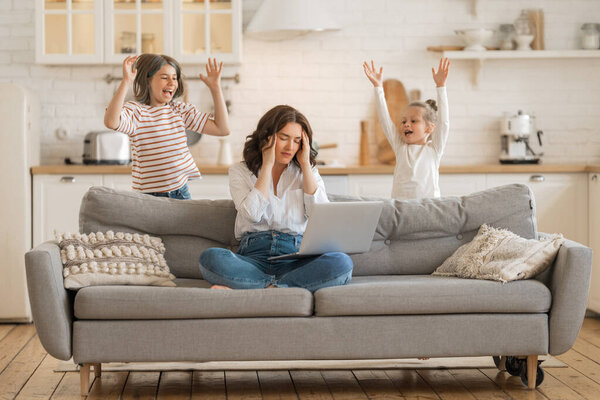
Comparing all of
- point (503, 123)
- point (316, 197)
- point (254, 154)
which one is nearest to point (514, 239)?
point (316, 197)

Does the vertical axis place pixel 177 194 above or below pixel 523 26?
below

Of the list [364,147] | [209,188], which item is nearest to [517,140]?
[364,147]

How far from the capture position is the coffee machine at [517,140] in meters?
5.48

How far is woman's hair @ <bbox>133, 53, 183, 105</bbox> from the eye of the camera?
365cm

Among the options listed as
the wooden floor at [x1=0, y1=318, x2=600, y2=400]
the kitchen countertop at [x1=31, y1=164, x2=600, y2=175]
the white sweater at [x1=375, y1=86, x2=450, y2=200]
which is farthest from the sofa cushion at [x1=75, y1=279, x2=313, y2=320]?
the kitchen countertop at [x1=31, y1=164, x2=600, y2=175]

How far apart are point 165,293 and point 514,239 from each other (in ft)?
4.59

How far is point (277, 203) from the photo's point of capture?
3410 mm

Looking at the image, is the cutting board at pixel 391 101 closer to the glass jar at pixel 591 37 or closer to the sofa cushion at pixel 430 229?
the glass jar at pixel 591 37

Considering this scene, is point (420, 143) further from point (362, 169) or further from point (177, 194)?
point (177, 194)

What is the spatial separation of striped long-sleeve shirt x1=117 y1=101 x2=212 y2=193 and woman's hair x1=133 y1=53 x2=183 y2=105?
0.05 metres

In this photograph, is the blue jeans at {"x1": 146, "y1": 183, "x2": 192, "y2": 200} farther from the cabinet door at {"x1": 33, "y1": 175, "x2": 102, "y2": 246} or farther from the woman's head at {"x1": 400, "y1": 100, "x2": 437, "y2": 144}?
the cabinet door at {"x1": 33, "y1": 175, "x2": 102, "y2": 246}

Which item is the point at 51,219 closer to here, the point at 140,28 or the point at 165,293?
the point at 140,28

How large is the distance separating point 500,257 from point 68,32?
129 inches

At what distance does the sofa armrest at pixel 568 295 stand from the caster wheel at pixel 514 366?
25 centimetres
